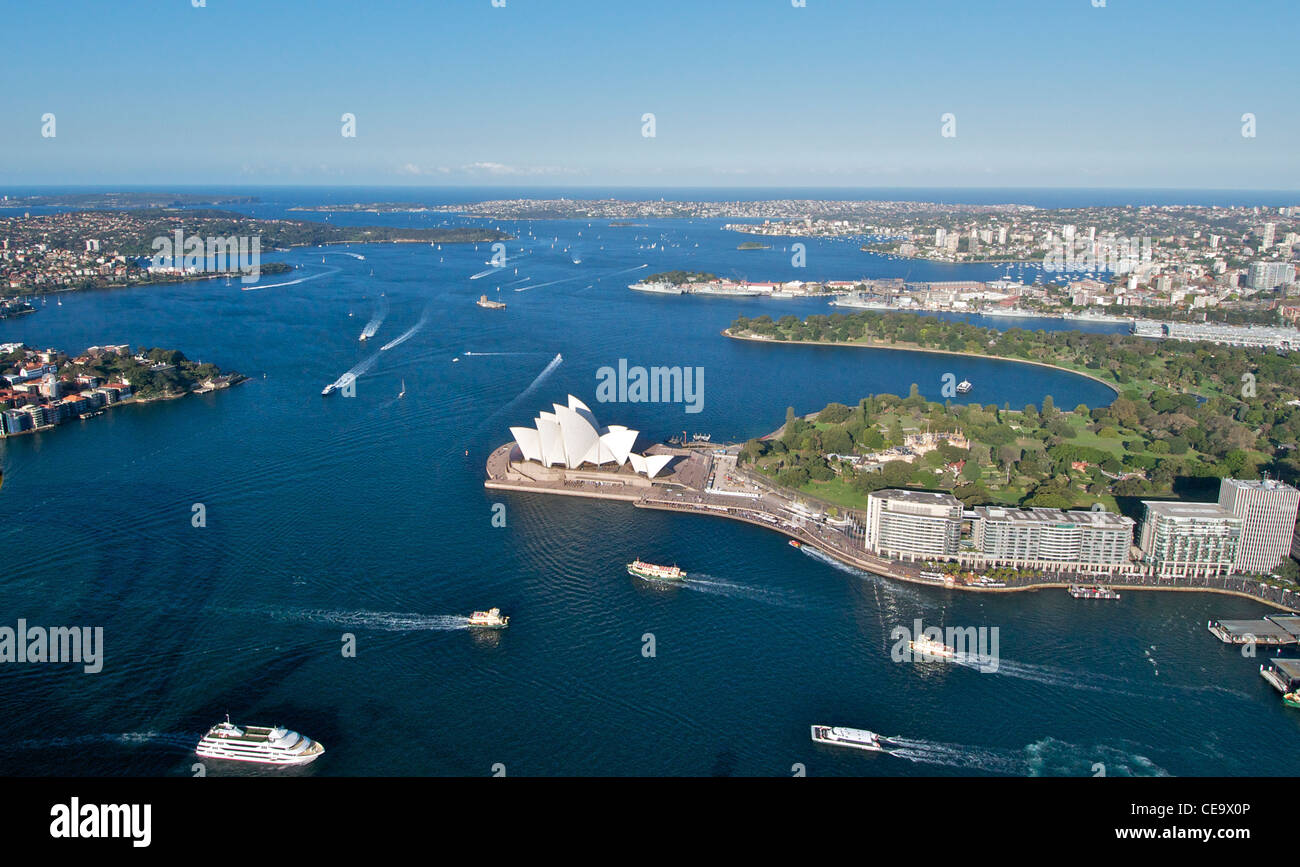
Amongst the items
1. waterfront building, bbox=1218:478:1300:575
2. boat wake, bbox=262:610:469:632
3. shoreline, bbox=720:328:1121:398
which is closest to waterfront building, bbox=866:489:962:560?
waterfront building, bbox=1218:478:1300:575

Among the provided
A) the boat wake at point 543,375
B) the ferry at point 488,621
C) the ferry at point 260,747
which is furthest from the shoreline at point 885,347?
the ferry at point 260,747

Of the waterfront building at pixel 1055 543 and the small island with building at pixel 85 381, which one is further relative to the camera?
the small island with building at pixel 85 381

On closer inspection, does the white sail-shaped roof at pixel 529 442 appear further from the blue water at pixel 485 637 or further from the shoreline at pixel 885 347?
the shoreline at pixel 885 347

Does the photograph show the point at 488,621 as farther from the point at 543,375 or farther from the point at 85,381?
the point at 85,381

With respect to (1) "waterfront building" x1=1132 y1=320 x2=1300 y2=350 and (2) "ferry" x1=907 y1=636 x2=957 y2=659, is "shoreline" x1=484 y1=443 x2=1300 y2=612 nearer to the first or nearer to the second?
(2) "ferry" x1=907 y1=636 x2=957 y2=659

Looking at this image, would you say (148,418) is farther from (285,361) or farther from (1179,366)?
(1179,366)

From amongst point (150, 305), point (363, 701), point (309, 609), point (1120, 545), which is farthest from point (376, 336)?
point (1120, 545)
